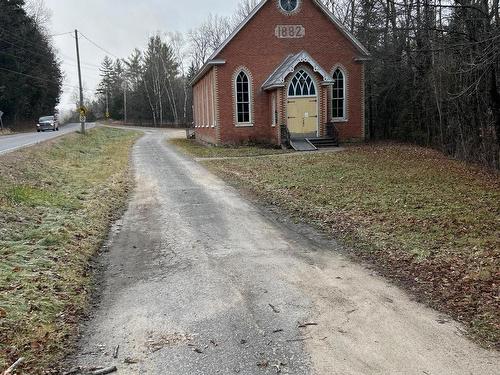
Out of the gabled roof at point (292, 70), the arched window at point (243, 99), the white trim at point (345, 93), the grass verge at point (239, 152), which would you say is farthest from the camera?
the white trim at point (345, 93)

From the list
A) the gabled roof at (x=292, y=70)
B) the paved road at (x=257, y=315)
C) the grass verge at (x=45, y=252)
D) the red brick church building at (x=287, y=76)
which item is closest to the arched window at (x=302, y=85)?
the red brick church building at (x=287, y=76)

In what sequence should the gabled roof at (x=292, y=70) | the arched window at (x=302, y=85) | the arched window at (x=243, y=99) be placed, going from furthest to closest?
the arched window at (x=243, y=99), the arched window at (x=302, y=85), the gabled roof at (x=292, y=70)

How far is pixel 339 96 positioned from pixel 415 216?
20667 millimetres

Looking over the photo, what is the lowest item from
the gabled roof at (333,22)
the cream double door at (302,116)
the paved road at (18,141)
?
the paved road at (18,141)

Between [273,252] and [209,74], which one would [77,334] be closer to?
[273,252]

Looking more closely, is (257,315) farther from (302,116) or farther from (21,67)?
(21,67)

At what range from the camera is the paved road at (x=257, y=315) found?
13.2 ft

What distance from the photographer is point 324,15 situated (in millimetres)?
27578

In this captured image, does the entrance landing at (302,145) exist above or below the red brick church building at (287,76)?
below

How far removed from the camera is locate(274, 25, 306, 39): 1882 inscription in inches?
1071

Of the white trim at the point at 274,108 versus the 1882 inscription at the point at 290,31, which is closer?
the white trim at the point at 274,108

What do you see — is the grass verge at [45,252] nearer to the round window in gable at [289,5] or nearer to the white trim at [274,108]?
the white trim at [274,108]

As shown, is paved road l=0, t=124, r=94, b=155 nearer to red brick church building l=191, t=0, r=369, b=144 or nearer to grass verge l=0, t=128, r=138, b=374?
grass verge l=0, t=128, r=138, b=374

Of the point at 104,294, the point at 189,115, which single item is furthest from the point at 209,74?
the point at 189,115
